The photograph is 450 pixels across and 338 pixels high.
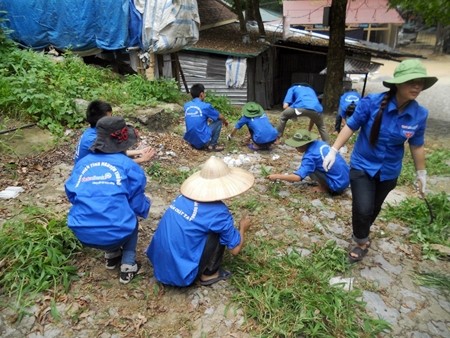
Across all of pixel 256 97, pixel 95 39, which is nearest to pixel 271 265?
pixel 95 39

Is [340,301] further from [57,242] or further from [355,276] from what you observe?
[57,242]

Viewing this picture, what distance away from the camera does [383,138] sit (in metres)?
3.10

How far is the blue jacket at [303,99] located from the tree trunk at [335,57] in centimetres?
479

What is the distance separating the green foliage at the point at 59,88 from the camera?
6354mm

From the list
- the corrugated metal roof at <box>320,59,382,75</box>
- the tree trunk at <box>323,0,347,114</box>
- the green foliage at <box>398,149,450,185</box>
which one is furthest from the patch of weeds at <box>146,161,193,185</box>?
the corrugated metal roof at <box>320,59,382,75</box>

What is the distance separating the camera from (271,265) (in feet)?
11.1

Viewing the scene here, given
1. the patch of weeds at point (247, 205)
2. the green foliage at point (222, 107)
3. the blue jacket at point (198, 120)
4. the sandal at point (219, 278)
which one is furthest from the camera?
the green foliage at point (222, 107)

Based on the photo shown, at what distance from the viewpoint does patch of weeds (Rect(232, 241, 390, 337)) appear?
2.71m

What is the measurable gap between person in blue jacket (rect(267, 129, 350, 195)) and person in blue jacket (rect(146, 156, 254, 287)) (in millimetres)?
1887

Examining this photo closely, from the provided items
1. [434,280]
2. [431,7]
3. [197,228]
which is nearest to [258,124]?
[434,280]

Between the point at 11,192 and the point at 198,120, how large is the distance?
10.8 ft

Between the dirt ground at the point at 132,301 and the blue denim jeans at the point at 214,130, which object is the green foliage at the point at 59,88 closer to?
the blue denim jeans at the point at 214,130

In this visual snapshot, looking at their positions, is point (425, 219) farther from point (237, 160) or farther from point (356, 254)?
point (237, 160)

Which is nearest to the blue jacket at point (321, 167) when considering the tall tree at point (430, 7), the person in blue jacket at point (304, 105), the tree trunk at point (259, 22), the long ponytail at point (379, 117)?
the long ponytail at point (379, 117)
